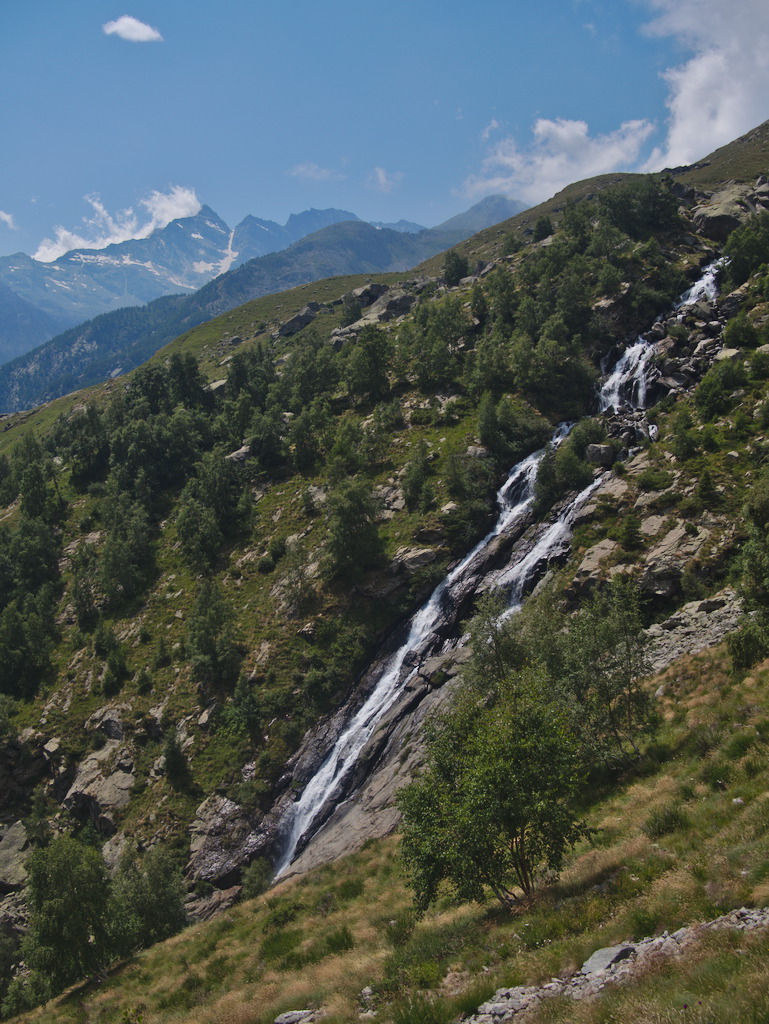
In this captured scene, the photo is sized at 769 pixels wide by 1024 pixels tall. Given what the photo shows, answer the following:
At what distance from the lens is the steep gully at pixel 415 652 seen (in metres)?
59.3

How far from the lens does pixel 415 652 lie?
67.9 m

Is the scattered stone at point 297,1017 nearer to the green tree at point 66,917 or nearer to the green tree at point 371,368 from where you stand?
the green tree at point 66,917

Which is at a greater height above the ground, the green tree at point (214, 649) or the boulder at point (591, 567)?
the green tree at point (214, 649)

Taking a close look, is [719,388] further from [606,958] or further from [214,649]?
[214,649]

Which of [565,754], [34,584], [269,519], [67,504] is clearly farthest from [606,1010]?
[67,504]

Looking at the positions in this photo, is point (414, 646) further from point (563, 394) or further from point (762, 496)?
point (563, 394)

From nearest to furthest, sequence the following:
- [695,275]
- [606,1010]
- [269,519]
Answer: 1. [606,1010]
2. [269,519]
3. [695,275]

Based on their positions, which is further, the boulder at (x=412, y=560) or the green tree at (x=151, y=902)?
the boulder at (x=412, y=560)

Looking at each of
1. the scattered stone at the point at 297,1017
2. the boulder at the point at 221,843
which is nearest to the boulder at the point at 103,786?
the boulder at the point at 221,843

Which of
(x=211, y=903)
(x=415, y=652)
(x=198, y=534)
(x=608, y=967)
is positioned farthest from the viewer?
(x=198, y=534)

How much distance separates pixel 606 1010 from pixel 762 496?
45.2 m

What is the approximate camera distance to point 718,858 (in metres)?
16.2

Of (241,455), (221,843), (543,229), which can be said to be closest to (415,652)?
(221,843)

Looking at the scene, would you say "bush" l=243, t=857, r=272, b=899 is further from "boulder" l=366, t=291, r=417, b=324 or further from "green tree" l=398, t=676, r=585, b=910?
"boulder" l=366, t=291, r=417, b=324
